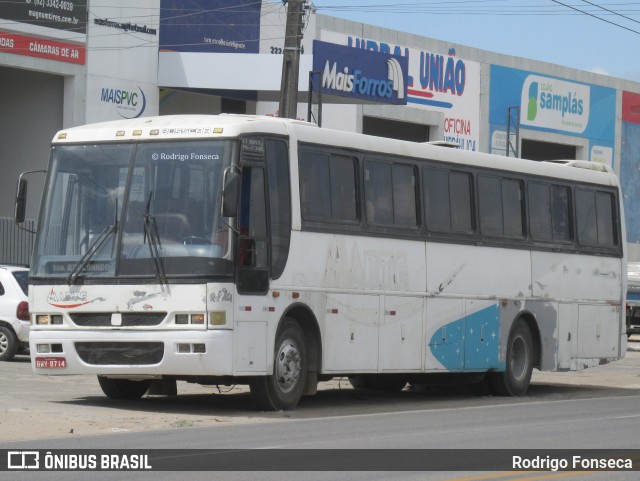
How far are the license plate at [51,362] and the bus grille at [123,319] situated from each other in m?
0.45

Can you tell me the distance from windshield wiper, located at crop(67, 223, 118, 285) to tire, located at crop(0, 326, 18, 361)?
28.7 feet

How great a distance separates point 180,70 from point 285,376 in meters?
21.8

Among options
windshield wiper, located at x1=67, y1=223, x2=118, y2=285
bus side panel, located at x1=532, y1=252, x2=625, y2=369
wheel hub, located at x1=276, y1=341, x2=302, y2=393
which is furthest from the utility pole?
windshield wiper, located at x1=67, y1=223, x2=118, y2=285

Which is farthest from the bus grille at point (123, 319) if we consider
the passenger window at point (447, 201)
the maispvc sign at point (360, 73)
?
the maispvc sign at point (360, 73)

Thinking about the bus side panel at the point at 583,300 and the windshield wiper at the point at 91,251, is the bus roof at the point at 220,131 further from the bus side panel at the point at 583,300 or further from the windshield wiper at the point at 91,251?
the bus side panel at the point at 583,300

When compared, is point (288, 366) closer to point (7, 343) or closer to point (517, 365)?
point (517, 365)

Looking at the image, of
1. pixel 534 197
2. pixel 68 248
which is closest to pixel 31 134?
pixel 534 197

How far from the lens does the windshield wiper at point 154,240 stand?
1570 centimetres

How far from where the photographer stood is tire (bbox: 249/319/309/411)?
16297 millimetres

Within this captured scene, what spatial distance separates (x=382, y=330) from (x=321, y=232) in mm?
1874

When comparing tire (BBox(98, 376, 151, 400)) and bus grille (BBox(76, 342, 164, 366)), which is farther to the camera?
tire (BBox(98, 376, 151, 400))

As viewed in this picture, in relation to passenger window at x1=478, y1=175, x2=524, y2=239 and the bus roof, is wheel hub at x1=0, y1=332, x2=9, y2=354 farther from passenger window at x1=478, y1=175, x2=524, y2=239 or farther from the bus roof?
passenger window at x1=478, y1=175, x2=524, y2=239

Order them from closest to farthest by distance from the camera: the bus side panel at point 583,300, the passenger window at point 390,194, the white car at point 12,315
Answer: the passenger window at point 390,194
the bus side panel at point 583,300
the white car at point 12,315

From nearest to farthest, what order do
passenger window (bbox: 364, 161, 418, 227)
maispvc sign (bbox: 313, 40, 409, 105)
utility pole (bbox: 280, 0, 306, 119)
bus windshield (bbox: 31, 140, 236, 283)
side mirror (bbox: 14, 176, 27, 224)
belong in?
bus windshield (bbox: 31, 140, 236, 283) → side mirror (bbox: 14, 176, 27, 224) → passenger window (bbox: 364, 161, 418, 227) → utility pole (bbox: 280, 0, 306, 119) → maispvc sign (bbox: 313, 40, 409, 105)
